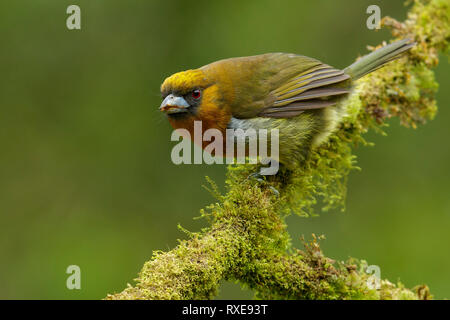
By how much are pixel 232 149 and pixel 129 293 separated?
4.84 feet

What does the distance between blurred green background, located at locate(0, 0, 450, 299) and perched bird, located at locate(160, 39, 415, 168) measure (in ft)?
6.98

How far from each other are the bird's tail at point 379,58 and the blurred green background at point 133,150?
2.18 m

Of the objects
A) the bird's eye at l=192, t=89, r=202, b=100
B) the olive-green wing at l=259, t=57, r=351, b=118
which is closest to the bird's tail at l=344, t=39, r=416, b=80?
the olive-green wing at l=259, t=57, r=351, b=118

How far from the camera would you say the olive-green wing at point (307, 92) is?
348cm

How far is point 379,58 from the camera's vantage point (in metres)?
3.63

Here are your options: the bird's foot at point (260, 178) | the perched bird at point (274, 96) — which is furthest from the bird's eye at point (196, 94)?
the bird's foot at point (260, 178)

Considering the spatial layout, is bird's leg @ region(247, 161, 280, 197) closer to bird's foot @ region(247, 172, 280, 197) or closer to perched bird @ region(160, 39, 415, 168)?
bird's foot @ region(247, 172, 280, 197)

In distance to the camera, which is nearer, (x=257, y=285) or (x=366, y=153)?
(x=257, y=285)

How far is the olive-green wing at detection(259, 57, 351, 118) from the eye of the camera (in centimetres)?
348

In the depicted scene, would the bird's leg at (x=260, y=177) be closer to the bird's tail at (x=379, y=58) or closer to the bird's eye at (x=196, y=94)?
the bird's eye at (x=196, y=94)

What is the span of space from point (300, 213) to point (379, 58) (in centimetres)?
127

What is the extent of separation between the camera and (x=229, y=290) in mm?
5219
